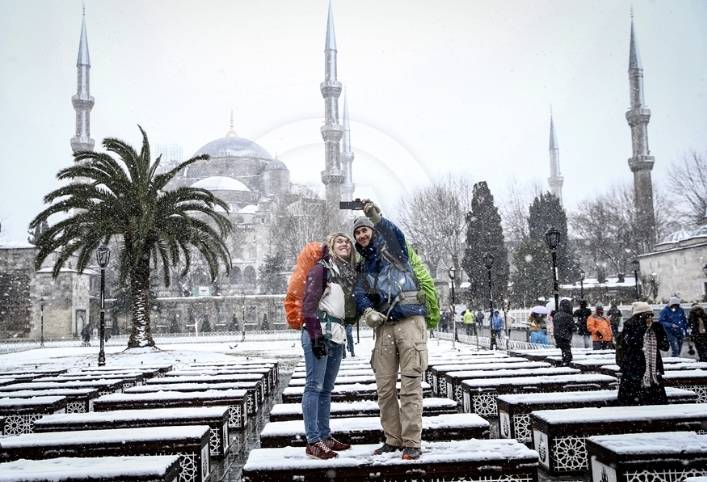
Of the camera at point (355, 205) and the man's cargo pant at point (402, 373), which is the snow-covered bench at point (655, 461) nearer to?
the man's cargo pant at point (402, 373)

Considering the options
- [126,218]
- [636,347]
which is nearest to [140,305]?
[126,218]

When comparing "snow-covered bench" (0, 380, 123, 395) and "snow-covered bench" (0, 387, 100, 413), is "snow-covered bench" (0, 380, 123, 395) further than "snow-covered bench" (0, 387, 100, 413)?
Yes

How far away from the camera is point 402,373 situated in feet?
12.7

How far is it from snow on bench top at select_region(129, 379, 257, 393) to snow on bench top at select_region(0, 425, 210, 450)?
2602 millimetres

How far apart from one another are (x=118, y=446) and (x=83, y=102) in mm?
51886

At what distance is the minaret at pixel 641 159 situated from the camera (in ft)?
146

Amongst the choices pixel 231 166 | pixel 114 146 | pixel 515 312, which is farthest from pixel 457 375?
pixel 231 166

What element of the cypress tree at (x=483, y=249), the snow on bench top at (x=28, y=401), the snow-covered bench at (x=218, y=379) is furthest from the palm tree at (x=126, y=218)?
the cypress tree at (x=483, y=249)

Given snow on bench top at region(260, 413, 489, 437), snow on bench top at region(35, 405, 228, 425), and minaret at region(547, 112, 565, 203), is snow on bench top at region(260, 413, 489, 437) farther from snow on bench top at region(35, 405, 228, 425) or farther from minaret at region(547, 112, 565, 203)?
minaret at region(547, 112, 565, 203)

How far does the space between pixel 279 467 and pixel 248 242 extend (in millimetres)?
63083

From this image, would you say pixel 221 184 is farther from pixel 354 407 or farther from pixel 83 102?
pixel 354 407

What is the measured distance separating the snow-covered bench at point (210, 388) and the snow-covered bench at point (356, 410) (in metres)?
1.95

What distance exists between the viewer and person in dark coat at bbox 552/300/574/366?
9.62m

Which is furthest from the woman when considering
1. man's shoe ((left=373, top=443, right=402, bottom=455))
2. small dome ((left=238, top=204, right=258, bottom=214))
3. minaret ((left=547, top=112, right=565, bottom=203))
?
minaret ((left=547, top=112, right=565, bottom=203))
